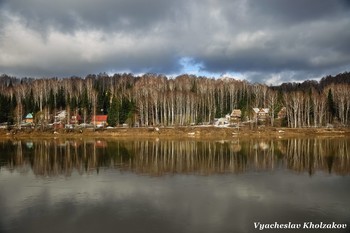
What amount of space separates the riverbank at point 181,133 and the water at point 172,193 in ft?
103

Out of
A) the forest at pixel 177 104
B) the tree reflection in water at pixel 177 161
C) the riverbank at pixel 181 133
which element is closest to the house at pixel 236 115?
the forest at pixel 177 104

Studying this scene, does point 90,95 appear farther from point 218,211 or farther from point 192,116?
point 218,211

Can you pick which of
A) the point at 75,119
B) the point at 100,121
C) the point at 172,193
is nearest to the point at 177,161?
the point at 172,193

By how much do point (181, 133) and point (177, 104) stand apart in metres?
15.4

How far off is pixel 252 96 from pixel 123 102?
47.5m

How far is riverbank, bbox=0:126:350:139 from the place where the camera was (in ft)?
240

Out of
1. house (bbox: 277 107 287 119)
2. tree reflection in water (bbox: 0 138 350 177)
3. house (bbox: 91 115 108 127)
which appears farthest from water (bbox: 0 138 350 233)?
house (bbox: 277 107 287 119)

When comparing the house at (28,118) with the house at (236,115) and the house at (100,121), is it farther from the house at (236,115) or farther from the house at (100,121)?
the house at (236,115)

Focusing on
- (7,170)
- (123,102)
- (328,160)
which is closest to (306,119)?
(123,102)

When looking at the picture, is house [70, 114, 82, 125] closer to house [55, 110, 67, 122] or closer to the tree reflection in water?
house [55, 110, 67, 122]

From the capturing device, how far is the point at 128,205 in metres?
21.2

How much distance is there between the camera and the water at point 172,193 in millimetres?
18156

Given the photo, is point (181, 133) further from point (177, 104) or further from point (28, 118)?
point (28, 118)

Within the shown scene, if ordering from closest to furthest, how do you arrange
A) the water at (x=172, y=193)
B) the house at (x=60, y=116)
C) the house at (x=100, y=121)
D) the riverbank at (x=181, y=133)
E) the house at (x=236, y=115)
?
the water at (x=172, y=193), the riverbank at (x=181, y=133), the house at (x=100, y=121), the house at (x=236, y=115), the house at (x=60, y=116)
